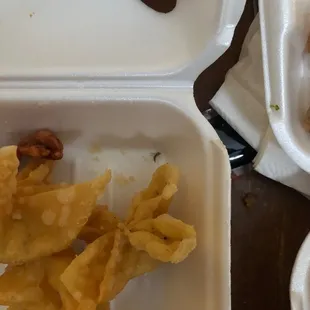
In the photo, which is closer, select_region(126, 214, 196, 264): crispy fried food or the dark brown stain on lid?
select_region(126, 214, 196, 264): crispy fried food

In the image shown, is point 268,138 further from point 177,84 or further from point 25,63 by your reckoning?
point 25,63

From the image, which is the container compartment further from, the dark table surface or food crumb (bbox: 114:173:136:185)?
the dark table surface

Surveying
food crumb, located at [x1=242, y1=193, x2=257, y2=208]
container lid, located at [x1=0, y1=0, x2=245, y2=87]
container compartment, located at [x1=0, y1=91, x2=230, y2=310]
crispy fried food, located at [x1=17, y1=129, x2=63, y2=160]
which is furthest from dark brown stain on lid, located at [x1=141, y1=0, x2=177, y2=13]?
food crumb, located at [x1=242, y1=193, x2=257, y2=208]

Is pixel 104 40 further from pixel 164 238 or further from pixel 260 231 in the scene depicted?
pixel 260 231

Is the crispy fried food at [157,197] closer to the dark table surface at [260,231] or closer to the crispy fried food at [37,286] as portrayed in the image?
the crispy fried food at [37,286]

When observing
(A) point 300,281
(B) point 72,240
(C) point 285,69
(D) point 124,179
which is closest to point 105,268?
(B) point 72,240

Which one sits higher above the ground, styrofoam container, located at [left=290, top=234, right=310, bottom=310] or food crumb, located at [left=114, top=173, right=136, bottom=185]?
food crumb, located at [left=114, top=173, right=136, bottom=185]

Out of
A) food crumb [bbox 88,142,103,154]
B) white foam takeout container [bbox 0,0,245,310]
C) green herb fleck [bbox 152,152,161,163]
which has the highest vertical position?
white foam takeout container [bbox 0,0,245,310]

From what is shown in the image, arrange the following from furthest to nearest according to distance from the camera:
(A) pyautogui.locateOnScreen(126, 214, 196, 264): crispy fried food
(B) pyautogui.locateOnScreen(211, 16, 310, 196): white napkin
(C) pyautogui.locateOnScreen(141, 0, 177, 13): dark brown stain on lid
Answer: (B) pyautogui.locateOnScreen(211, 16, 310, 196): white napkin → (C) pyautogui.locateOnScreen(141, 0, 177, 13): dark brown stain on lid → (A) pyautogui.locateOnScreen(126, 214, 196, 264): crispy fried food
